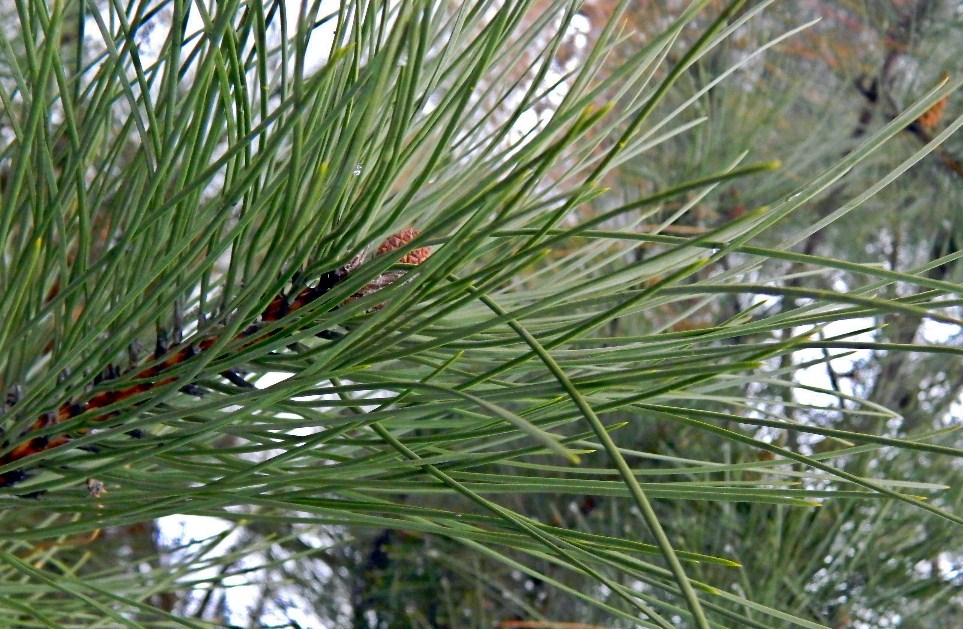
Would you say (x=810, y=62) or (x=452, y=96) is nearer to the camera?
(x=452, y=96)

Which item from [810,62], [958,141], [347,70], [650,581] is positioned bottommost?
[650,581]

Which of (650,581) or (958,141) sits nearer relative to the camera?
(650,581)

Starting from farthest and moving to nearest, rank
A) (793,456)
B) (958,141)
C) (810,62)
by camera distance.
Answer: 1. (810,62)
2. (958,141)
3. (793,456)

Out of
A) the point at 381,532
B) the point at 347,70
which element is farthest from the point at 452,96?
the point at 381,532

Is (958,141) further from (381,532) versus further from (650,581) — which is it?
(650,581)

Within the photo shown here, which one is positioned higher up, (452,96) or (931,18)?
(931,18)

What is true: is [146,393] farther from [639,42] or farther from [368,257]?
[639,42]

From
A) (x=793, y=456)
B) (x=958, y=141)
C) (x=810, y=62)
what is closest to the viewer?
(x=793, y=456)

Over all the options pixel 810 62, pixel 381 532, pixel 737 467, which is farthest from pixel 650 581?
pixel 810 62

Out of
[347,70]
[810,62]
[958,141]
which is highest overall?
[810,62]
